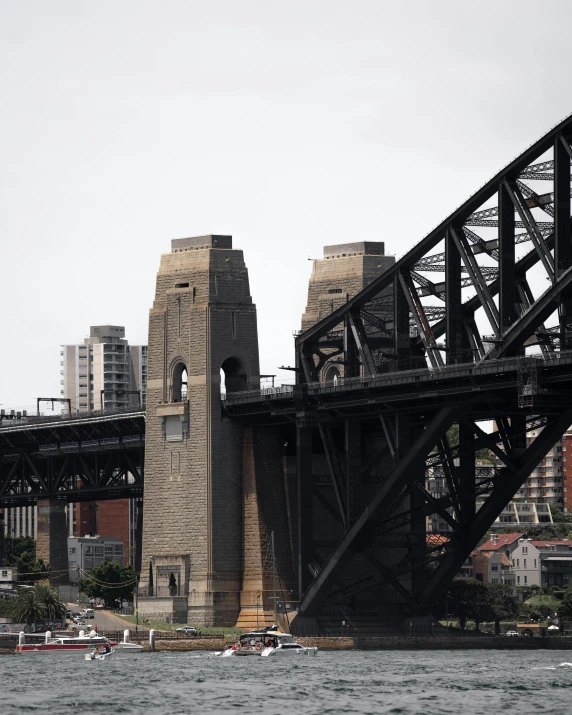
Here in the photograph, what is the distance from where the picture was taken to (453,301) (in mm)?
136875

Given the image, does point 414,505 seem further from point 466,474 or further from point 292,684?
point 292,684

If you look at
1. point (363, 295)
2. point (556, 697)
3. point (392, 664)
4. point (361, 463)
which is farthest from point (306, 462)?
point (556, 697)

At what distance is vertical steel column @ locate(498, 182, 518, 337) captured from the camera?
131 metres

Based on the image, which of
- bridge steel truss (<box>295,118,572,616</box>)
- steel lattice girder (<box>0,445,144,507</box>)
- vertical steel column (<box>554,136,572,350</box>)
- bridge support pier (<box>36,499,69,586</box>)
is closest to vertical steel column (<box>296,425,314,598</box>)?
bridge steel truss (<box>295,118,572,616</box>)

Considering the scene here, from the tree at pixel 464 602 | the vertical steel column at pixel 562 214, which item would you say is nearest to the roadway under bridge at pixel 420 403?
the vertical steel column at pixel 562 214

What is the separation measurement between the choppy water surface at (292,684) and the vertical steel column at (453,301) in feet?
68.0

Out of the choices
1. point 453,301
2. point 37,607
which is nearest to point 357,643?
point 453,301

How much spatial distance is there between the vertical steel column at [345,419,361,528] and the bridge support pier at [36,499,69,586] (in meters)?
44.5

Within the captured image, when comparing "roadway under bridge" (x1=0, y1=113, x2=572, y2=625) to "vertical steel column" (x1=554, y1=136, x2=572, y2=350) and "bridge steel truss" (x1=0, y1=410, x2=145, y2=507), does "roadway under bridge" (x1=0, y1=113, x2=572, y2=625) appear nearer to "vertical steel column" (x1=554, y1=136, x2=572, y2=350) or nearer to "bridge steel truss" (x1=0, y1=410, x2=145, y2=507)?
"vertical steel column" (x1=554, y1=136, x2=572, y2=350)

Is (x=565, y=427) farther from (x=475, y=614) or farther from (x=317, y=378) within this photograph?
(x=475, y=614)

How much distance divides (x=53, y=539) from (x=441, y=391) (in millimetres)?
63401

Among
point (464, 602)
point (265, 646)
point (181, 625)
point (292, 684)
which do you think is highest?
point (464, 602)

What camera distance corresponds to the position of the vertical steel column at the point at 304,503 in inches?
5837

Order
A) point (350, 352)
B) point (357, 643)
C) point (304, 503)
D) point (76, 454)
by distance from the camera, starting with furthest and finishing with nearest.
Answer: point (76, 454) → point (304, 503) → point (350, 352) → point (357, 643)
